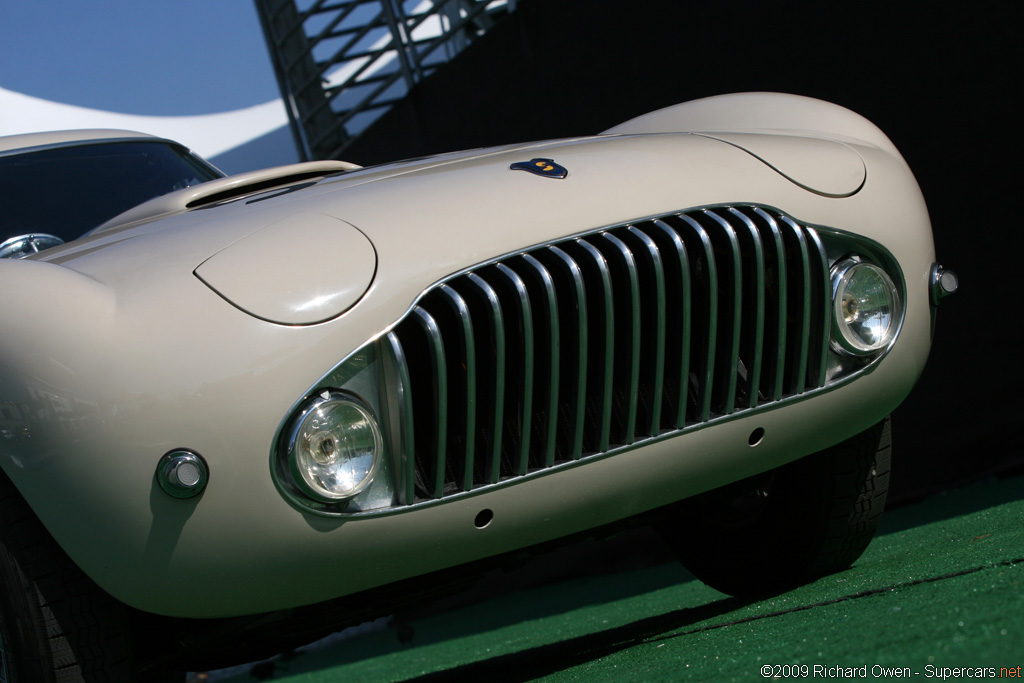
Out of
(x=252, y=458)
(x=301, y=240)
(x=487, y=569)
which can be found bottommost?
(x=487, y=569)

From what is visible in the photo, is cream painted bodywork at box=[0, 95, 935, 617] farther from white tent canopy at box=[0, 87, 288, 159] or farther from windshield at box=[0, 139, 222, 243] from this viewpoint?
white tent canopy at box=[0, 87, 288, 159]

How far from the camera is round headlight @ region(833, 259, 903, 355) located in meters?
1.97

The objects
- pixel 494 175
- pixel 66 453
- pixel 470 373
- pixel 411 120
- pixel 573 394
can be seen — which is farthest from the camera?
pixel 411 120

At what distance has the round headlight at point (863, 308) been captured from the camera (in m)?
1.97

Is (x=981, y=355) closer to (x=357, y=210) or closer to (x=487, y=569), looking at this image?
(x=487, y=569)

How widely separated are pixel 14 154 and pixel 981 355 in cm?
379

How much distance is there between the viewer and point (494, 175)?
6.36 ft

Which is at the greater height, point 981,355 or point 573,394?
point 573,394

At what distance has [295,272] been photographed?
1.63m

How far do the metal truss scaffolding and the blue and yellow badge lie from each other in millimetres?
5102

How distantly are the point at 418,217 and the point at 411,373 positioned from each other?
279 millimetres

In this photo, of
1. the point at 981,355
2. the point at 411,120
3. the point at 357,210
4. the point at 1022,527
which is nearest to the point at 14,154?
the point at 357,210

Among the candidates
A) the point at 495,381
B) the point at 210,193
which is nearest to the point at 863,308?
the point at 495,381

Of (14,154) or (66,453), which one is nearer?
(66,453)
